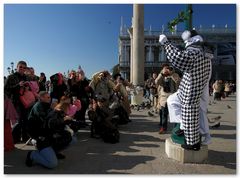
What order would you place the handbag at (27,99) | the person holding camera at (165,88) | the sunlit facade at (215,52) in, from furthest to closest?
1. the sunlit facade at (215,52)
2. the person holding camera at (165,88)
3. the handbag at (27,99)

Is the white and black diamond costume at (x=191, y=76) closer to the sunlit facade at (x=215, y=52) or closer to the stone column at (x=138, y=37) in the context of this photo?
the stone column at (x=138, y=37)

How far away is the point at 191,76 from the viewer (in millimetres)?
5223

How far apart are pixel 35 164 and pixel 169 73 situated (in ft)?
12.1

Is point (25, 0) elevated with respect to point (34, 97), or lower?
elevated

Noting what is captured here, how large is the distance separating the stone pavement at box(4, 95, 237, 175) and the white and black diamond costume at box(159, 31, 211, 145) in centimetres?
52

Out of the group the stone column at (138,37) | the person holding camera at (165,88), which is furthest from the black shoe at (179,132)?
the stone column at (138,37)

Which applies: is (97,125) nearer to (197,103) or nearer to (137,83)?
(197,103)

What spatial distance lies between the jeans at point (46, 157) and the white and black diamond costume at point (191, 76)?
77.7 inches

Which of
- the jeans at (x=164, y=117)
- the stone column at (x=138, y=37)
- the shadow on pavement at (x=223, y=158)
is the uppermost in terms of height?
the stone column at (x=138, y=37)

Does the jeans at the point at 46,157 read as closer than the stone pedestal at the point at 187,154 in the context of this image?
Yes

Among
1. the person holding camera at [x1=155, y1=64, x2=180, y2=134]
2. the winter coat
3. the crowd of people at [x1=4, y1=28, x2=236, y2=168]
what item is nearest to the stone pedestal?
the crowd of people at [x1=4, y1=28, x2=236, y2=168]

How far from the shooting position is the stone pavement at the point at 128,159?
509 cm

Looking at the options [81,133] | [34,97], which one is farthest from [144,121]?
[34,97]

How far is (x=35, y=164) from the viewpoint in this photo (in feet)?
17.5
